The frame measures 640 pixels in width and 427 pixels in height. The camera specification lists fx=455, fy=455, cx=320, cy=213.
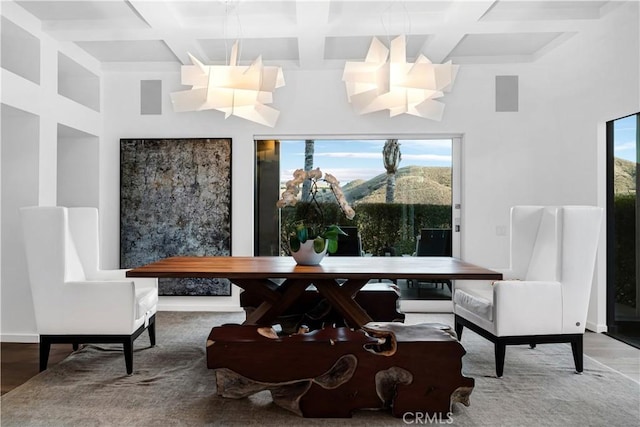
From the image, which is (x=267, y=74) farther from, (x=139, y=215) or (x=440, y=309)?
(x=440, y=309)

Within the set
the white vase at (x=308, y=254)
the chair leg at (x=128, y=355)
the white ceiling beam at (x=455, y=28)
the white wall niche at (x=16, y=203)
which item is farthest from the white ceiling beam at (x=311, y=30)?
→ the chair leg at (x=128, y=355)

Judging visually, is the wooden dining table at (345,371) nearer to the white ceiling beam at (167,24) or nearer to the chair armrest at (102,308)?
the chair armrest at (102,308)

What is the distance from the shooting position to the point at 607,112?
4.10 metres

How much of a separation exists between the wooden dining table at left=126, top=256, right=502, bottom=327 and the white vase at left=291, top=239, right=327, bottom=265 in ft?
0.18

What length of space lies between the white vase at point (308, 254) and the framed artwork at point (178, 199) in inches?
83.0

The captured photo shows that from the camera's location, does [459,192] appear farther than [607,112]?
Yes

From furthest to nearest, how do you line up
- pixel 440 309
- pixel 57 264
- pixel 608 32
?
pixel 440 309 < pixel 608 32 < pixel 57 264

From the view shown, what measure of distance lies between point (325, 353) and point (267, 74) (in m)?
1.87

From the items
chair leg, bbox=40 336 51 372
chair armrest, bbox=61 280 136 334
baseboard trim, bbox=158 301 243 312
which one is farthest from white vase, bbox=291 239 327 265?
baseboard trim, bbox=158 301 243 312

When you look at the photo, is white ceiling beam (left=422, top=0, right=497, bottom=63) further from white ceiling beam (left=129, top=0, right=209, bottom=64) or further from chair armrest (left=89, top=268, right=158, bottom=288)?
chair armrest (left=89, top=268, right=158, bottom=288)

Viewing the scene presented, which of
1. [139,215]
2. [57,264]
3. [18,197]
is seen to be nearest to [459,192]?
[139,215]

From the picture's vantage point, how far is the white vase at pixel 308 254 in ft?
10.8

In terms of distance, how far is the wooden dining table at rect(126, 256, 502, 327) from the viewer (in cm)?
292

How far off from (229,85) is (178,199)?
249 cm
